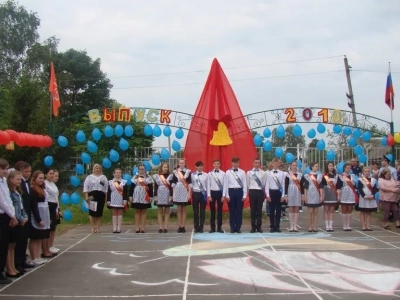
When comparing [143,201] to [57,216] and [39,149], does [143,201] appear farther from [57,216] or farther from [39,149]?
[39,149]

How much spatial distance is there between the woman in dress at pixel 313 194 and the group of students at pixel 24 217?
5.18 m

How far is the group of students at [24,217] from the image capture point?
6148 millimetres

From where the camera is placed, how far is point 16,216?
6.45m

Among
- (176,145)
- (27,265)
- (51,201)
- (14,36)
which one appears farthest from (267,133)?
(14,36)

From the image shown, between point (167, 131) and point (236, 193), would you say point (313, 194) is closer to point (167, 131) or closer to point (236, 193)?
point (236, 193)

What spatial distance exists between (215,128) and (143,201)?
3.28 metres

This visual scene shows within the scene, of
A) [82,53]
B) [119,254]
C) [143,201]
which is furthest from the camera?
[82,53]

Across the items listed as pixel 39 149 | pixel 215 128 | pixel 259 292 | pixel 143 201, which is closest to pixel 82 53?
pixel 39 149

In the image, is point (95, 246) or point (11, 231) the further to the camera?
point (95, 246)

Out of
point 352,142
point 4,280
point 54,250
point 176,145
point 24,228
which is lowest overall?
point 4,280

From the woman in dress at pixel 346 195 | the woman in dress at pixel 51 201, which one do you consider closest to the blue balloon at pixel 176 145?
the woman in dress at pixel 346 195

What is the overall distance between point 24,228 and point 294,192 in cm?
578

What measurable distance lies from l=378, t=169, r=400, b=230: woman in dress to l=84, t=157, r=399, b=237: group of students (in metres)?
0.30

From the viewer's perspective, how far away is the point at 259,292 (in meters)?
5.69
